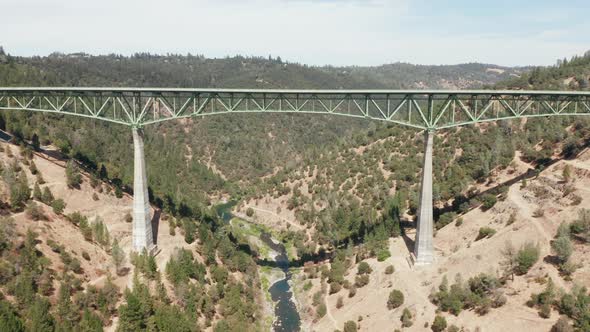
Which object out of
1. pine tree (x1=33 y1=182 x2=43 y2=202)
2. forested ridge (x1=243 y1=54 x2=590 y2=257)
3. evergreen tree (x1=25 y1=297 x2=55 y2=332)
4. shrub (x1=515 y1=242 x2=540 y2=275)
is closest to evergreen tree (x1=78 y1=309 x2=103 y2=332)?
evergreen tree (x1=25 y1=297 x2=55 y2=332)

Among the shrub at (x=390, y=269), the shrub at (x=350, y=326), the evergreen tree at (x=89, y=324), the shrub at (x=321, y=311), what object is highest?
the evergreen tree at (x=89, y=324)

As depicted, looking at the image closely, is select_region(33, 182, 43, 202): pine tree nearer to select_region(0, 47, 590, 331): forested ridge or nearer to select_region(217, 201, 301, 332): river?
select_region(0, 47, 590, 331): forested ridge

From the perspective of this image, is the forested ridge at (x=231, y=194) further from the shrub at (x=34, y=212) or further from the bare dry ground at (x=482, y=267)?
the bare dry ground at (x=482, y=267)

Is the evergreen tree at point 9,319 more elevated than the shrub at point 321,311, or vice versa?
the evergreen tree at point 9,319

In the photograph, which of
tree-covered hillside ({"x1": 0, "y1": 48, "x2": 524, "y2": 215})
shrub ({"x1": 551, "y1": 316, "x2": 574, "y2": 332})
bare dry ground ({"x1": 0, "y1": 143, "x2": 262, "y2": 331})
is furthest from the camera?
tree-covered hillside ({"x1": 0, "y1": 48, "x2": 524, "y2": 215})

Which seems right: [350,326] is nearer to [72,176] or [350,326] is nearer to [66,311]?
[66,311]

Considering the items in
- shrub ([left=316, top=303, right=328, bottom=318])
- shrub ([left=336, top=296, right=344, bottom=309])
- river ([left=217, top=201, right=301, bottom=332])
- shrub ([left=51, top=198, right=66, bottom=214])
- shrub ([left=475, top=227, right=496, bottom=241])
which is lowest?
river ([left=217, top=201, right=301, bottom=332])

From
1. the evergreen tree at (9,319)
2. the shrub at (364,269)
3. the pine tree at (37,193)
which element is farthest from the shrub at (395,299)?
the pine tree at (37,193)
